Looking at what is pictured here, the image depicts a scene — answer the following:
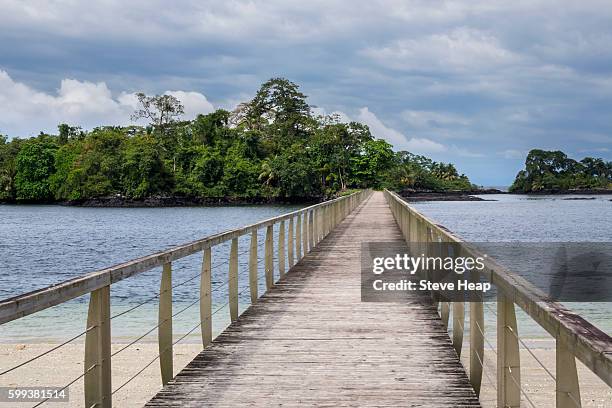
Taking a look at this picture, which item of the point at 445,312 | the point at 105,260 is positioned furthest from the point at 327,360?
the point at 105,260

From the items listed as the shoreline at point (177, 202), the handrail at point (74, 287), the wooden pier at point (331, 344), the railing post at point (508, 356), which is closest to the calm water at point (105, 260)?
the wooden pier at point (331, 344)

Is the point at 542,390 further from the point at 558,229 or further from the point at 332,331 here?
the point at 558,229

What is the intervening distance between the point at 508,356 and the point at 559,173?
188374 mm

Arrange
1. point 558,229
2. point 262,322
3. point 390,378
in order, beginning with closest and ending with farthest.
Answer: point 390,378 < point 262,322 < point 558,229

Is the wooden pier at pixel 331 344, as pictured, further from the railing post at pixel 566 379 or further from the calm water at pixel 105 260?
the calm water at pixel 105 260

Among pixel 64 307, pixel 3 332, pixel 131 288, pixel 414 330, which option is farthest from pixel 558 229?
pixel 414 330

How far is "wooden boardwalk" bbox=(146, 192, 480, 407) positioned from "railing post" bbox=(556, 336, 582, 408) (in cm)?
187

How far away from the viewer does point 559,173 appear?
592ft

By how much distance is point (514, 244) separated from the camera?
41.4m

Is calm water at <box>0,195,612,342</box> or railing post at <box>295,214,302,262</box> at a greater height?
railing post at <box>295,214,302,262</box>

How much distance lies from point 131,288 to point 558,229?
45678mm

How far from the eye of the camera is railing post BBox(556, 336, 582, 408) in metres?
2.57

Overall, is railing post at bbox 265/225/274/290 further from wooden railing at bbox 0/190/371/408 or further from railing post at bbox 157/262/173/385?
→ railing post at bbox 157/262/173/385

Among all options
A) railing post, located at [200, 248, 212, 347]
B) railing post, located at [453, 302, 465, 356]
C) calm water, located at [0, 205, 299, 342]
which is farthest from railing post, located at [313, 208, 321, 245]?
railing post, located at [453, 302, 465, 356]
